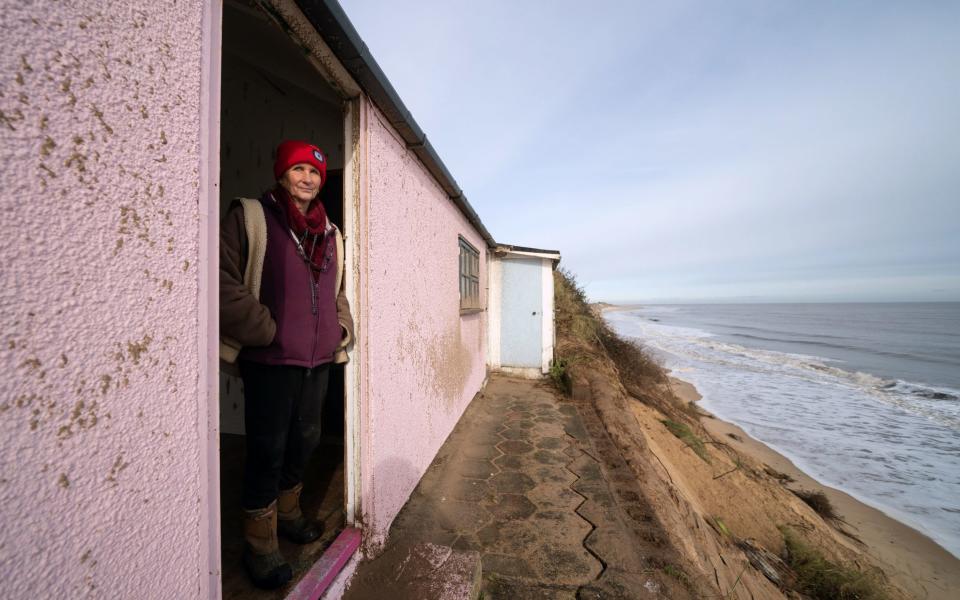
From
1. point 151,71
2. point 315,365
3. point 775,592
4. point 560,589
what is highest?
point 151,71

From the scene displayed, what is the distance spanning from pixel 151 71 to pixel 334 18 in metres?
0.91

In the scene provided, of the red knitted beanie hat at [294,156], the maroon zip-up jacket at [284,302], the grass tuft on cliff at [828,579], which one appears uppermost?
the red knitted beanie hat at [294,156]

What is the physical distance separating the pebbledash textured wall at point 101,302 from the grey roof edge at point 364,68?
633 mm

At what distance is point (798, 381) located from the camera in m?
13.2

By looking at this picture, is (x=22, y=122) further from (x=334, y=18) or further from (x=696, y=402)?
(x=696, y=402)

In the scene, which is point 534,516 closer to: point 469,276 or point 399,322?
point 399,322

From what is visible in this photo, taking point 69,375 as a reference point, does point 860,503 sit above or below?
below

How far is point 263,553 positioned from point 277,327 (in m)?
1.05

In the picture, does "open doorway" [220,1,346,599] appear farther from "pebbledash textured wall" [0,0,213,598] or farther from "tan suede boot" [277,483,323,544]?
"pebbledash textured wall" [0,0,213,598]

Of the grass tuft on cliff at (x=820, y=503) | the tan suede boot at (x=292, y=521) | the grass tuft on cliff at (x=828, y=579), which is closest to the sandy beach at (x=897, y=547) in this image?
the grass tuft on cliff at (x=820, y=503)

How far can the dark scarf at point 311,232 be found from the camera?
1.74 metres

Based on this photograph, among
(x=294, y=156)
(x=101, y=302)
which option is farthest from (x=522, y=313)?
(x=101, y=302)

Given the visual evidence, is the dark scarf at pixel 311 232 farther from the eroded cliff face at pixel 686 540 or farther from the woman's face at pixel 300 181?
the eroded cliff face at pixel 686 540

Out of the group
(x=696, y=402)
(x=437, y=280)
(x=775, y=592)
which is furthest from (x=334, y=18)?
(x=696, y=402)
